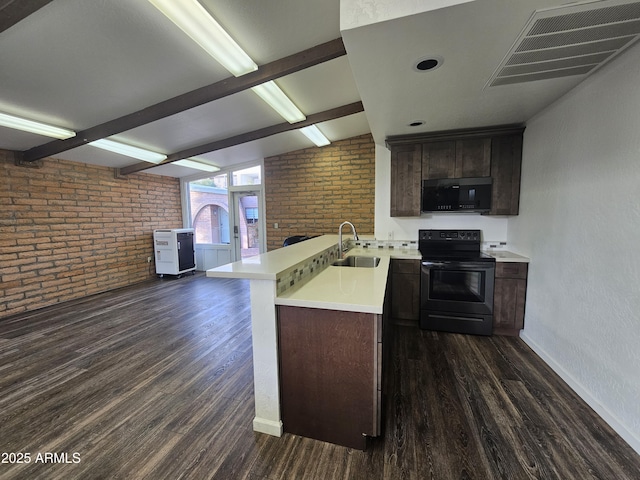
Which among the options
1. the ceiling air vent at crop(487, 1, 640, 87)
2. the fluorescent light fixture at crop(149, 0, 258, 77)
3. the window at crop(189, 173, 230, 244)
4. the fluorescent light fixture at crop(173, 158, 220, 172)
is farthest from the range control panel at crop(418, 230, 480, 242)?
the window at crop(189, 173, 230, 244)

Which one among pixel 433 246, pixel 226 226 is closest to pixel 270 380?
pixel 433 246

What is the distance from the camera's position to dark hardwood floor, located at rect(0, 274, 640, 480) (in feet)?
4.70

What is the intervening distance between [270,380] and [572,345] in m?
2.28

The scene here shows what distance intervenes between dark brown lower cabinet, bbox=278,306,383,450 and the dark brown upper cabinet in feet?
7.37

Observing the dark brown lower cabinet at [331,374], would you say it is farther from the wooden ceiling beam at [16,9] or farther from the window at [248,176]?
the window at [248,176]

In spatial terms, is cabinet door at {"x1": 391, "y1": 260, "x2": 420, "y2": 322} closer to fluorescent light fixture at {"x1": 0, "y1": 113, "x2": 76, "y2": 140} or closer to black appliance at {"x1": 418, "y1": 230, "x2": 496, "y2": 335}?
black appliance at {"x1": 418, "y1": 230, "x2": 496, "y2": 335}

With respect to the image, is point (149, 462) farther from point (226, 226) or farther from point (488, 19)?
point (226, 226)

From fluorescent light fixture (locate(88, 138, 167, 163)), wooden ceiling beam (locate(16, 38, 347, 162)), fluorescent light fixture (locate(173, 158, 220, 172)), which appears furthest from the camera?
fluorescent light fixture (locate(173, 158, 220, 172))

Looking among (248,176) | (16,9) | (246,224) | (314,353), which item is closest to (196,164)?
(248,176)

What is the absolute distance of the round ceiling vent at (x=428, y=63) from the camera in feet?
5.25

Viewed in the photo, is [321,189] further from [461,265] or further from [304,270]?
[304,270]

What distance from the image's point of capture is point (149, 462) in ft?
4.86

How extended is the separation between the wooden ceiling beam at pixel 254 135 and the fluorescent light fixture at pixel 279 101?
163 mm

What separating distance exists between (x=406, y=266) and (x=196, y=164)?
4.58m
